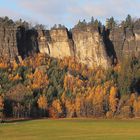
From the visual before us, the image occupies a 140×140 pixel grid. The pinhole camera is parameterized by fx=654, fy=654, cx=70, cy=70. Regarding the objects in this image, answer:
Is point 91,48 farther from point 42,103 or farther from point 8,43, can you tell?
point 42,103

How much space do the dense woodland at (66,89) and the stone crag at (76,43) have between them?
12.7ft

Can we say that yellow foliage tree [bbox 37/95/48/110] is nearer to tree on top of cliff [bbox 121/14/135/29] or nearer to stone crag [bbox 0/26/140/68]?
stone crag [bbox 0/26/140/68]

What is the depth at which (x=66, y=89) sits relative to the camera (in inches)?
5344

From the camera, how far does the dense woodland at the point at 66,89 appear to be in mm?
126938

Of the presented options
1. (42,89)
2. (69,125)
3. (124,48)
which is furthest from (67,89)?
(69,125)

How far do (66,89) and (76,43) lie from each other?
2435 cm

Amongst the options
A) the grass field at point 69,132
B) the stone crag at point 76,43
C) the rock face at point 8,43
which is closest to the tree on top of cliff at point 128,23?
the stone crag at point 76,43

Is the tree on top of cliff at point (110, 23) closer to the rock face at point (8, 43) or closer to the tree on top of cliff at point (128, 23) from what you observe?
the tree on top of cliff at point (128, 23)

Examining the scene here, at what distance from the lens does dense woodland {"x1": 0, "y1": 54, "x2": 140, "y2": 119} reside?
12694 centimetres

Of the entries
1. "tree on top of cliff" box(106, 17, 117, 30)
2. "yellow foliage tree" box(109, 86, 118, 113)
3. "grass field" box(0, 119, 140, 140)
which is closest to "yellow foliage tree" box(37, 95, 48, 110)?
"yellow foliage tree" box(109, 86, 118, 113)

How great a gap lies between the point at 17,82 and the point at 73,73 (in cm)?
1406

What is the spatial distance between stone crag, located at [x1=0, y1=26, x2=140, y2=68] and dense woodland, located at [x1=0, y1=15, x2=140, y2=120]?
314cm

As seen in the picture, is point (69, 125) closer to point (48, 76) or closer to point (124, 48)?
point (48, 76)

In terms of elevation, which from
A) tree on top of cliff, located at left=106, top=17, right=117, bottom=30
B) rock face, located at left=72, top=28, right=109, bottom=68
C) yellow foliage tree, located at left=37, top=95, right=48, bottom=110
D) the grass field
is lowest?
the grass field
